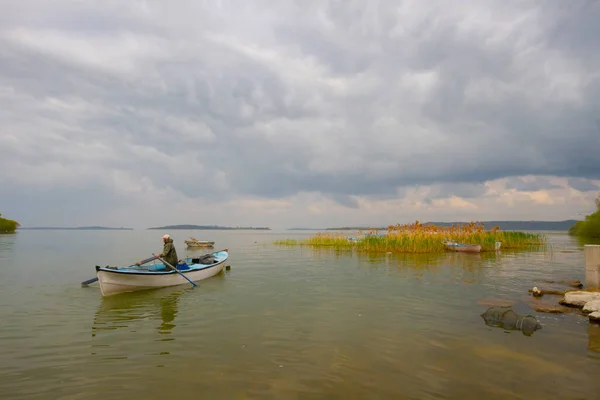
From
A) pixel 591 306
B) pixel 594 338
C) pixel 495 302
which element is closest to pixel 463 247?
pixel 495 302

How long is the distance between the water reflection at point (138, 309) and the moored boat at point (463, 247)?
28517mm

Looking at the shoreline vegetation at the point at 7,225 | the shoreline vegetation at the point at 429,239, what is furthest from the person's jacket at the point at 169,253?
the shoreline vegetation at the point at 7,225

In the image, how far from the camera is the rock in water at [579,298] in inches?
502

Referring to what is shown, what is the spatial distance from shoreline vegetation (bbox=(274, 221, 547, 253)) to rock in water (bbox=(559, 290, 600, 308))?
2286cm

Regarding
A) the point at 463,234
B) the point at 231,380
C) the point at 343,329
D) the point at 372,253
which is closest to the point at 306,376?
the point at 231,380

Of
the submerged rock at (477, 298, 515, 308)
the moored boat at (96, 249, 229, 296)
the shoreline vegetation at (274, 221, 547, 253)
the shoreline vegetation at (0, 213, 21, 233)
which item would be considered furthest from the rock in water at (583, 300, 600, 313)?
the shoreline vegetation at (0, 213, 21, 233)

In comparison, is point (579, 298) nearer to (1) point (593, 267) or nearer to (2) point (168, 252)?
(1) point (593, 267)

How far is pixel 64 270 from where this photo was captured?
83.1ft

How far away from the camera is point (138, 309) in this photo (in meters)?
13.8

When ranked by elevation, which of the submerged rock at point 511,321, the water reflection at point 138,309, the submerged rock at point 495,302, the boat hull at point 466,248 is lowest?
the water reflection at point 138,309

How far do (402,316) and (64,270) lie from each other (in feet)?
79.8

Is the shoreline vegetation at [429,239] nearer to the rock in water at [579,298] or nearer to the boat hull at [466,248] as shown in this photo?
the boat hull at [466,248]

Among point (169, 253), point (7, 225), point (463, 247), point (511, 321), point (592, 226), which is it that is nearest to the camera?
point (511, 321)

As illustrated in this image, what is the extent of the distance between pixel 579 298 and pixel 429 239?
81.2 ft
